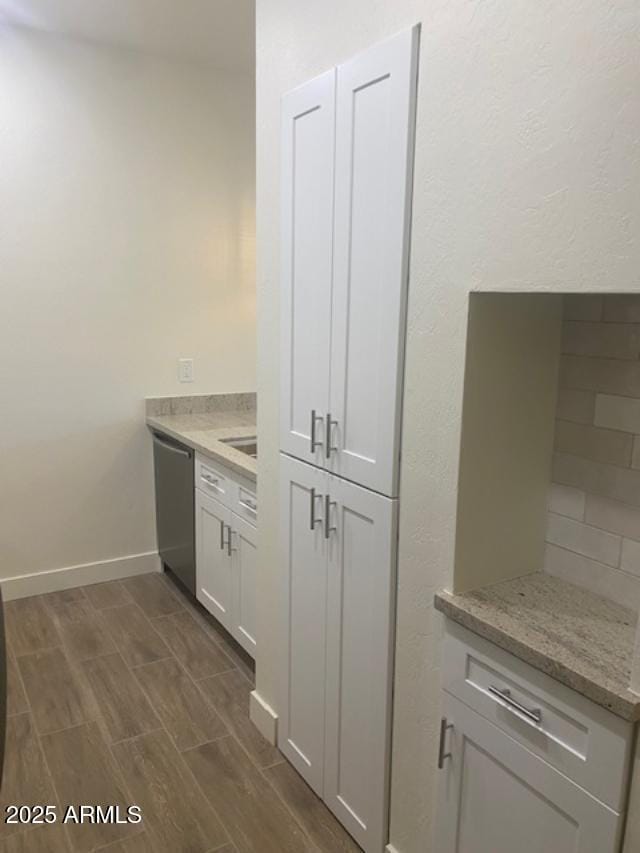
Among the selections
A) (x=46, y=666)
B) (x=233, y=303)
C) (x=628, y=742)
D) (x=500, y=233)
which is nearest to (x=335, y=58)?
(x=500, y=233)

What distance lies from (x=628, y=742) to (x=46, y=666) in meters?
2.41

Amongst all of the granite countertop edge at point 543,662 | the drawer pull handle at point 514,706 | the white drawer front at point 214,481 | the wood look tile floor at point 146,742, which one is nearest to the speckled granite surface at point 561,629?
the granite countertop edge at point 543,662

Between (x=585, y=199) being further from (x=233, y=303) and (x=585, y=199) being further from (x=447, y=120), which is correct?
(x=233, y=303)

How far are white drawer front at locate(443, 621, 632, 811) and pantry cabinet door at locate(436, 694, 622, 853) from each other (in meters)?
0.03

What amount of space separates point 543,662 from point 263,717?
1.43m

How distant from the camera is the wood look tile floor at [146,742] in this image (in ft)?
6.45

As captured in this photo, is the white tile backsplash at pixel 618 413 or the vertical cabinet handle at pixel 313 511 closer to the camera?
the white tile backsplash at pixel 618 413

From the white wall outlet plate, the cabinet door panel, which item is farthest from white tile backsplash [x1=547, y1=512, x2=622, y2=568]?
the white wall outlet plate

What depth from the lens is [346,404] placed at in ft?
5.76

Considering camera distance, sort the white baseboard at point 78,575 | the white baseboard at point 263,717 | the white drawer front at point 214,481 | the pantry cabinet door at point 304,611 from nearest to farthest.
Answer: the pantry cabinet door at point 304,611, the white baseboard at point 263,717, the white drawer front at point 214,481, the white baseboard at point 78,575

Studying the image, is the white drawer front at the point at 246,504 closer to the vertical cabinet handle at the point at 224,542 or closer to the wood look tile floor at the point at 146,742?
the vertical cabinet handle at the point at 224,542

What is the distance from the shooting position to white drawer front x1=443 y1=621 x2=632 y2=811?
1.16 metres

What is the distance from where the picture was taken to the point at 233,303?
3.74m

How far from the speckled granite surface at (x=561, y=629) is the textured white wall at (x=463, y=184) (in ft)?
0.40
